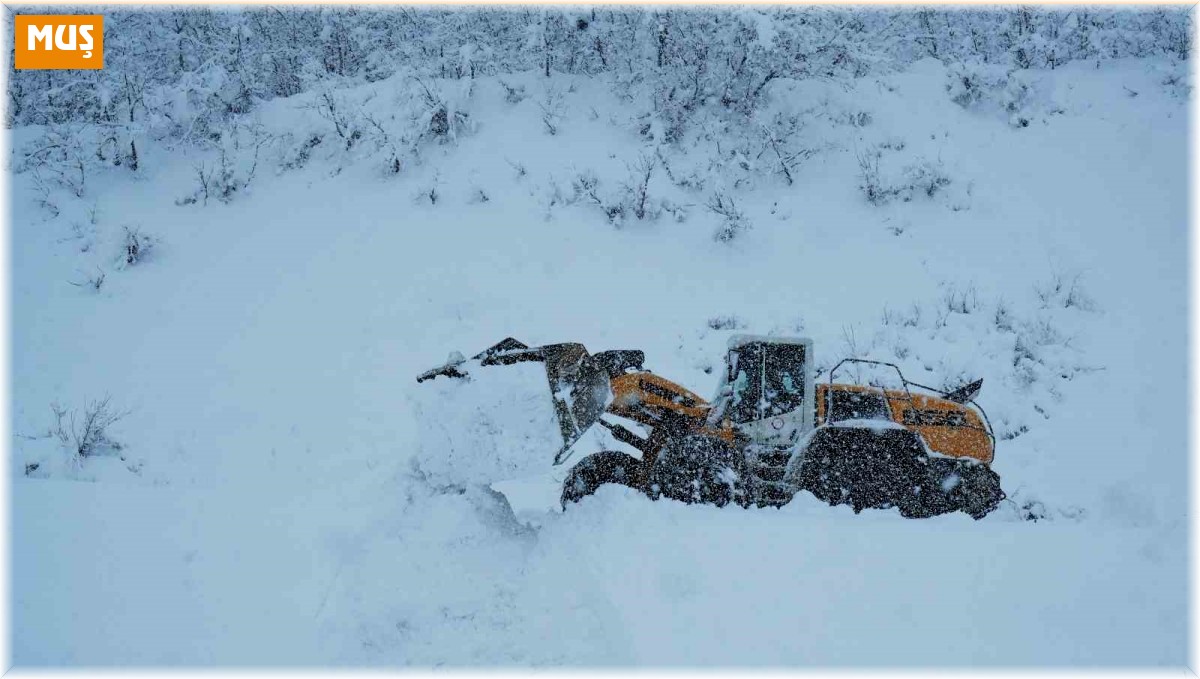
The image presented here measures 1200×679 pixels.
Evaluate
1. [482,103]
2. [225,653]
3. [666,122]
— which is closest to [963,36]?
[666,122]

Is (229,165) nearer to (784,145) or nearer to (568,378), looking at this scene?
(784,145)

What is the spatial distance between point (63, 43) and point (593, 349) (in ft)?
41.0

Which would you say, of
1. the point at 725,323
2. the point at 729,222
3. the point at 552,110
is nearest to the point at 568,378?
the point at 725,323

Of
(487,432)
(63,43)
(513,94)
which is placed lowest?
(487,432)

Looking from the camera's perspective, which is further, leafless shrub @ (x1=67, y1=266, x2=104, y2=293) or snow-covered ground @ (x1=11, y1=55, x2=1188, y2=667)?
leafless shrub @ (x1=67, y1=266, x2=104, y2=293)

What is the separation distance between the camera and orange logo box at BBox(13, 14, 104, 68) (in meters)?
13.3

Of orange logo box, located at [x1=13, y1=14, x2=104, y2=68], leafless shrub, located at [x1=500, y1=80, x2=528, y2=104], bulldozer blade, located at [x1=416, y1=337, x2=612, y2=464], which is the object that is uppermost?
orange logo box, located at [x1=13, y1=14, x2=104, y2=68]

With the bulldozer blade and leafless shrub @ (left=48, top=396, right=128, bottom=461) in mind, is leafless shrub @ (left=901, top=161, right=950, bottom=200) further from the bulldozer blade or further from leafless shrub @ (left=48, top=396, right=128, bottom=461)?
leafless shrub @ (left=48, top=396, right=128, bottom=461)

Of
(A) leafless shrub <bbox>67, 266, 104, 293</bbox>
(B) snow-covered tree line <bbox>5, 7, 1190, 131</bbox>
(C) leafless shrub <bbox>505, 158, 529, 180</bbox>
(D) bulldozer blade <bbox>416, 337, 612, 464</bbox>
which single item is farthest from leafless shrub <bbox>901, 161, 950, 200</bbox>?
(A) leafless shrub <bbox>67, 266, 104, 293</bbox>

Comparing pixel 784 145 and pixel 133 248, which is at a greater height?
pixel 784 145

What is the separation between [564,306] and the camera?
10875mm

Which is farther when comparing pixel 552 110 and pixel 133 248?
pixel 552 110

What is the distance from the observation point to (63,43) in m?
14.2

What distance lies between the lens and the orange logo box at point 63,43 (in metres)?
13.3
